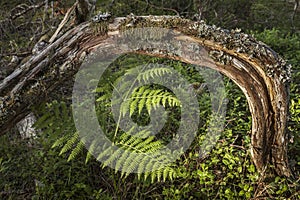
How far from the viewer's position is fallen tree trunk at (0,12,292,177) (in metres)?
2.00

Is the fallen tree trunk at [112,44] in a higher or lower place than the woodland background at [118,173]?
higher

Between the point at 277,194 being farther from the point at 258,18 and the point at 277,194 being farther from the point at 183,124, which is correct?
the point at 258,18

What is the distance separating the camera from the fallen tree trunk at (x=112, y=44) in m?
2.00

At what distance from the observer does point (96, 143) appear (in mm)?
2236

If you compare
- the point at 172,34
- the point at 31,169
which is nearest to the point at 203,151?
the point at 172,34

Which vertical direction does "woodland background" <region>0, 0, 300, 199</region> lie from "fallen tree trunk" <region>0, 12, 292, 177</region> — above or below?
below

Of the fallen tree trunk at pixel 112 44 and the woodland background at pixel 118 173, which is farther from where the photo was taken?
the woodland background at pixel 118 173

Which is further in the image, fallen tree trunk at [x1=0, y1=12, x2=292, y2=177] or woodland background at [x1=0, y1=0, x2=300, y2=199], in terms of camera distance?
woodland background at [x1=0, y1=0, x2=300, y2=199]

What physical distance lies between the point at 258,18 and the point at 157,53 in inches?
216

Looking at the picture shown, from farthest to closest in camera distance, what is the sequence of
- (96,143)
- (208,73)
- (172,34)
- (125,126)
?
1. (208,73)
2. (125,126)
3. (96,143)
4. (172,34)

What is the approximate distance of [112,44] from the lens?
2.07 meters

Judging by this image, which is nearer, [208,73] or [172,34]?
[172,34]

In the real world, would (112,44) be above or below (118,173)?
above

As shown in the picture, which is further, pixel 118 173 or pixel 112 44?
pixel 118 173
